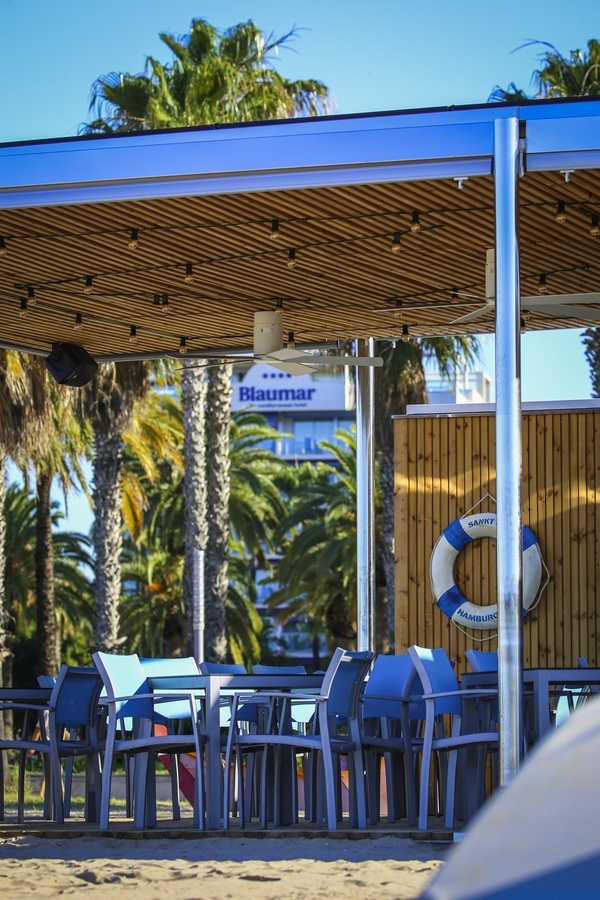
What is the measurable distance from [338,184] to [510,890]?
17.3ft

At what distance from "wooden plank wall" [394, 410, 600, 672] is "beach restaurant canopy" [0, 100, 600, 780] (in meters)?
0.46

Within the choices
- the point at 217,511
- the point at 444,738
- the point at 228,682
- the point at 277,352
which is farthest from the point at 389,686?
the point at 217,511

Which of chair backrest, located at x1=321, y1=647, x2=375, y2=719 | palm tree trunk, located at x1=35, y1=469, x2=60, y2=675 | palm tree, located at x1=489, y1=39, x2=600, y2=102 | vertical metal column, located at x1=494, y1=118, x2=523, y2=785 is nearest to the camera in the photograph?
vertical metal column, located at x1=494, y1=118, x2=523, y2=785

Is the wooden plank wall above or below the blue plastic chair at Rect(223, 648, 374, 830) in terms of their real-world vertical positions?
above

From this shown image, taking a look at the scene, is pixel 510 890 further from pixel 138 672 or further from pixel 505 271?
pixel 138 672

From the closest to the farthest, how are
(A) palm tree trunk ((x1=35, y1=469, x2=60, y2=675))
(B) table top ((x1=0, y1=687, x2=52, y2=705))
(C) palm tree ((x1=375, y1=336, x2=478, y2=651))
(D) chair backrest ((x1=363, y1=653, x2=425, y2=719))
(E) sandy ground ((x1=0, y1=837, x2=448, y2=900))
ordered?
(E) sandy ground ((x1=0, y1=837, x2=448, y2=900))
(D) chair backrest ((x1=363, y1=653, x2=425, y2=719))
(B) table top ((x1=0, y1=687, x2=52, y2=705))
(C) palm tree ((x1=375, y1=336, x2=478, y2=651))
(A) palm tree trunk ((x1=35, y1=469, x2=60, y2=675))

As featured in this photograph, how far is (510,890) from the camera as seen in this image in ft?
5.67

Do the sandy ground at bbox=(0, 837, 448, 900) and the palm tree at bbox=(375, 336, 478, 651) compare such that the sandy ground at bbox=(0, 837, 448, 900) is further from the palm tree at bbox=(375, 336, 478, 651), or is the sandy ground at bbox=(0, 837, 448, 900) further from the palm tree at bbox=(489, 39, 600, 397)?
the palm tree at bbox=(375, 336, 478, 651)

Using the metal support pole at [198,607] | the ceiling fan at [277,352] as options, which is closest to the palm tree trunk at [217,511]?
the metal support pole at [198,607]

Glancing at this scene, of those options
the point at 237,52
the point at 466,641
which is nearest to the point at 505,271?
the point at 466,641

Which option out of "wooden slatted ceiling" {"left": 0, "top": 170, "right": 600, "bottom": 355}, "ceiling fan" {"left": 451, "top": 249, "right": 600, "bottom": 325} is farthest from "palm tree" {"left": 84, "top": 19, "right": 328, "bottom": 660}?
"ceiling fan" {"left": 451, "top": 249, "right": 600, "bottom": 325}

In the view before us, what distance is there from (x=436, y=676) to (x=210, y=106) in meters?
13.1

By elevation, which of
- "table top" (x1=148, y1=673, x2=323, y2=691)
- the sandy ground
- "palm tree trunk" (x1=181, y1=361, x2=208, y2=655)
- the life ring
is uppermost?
"palm tree trunk" (x1=181, y1=361, x2=208, y2=655)

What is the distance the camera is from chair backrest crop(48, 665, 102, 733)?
7391mm
